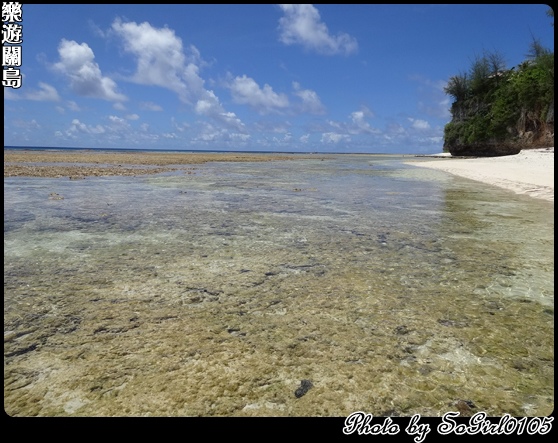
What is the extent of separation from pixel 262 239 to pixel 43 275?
11.3ft

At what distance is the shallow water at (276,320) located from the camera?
2.38 m

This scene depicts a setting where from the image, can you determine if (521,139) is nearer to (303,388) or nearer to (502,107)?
(502,107)

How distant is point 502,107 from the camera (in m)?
50.1

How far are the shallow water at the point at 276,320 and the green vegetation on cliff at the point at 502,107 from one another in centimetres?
4454

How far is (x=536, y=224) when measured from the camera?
7.76m

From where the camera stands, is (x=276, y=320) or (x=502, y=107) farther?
(x=502, y=107)

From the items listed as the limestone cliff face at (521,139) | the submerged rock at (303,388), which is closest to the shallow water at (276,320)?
the submerged rock at (303,388)

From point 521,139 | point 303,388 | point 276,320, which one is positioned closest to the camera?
point 303,388

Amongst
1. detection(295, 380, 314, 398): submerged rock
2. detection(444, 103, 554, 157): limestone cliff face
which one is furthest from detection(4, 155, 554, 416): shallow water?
detection(444, 103, 554, 157): limestone cliff face

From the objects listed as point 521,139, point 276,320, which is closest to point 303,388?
point 276,320

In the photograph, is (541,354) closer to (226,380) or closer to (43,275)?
(226,380)

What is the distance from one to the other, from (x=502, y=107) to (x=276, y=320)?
5936 cm

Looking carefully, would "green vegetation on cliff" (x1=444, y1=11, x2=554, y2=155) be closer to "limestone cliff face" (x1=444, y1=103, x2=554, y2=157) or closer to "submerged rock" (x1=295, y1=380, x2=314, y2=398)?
"limestone cliff face" (x1=444, y1=103, x2=554, y2=157)
